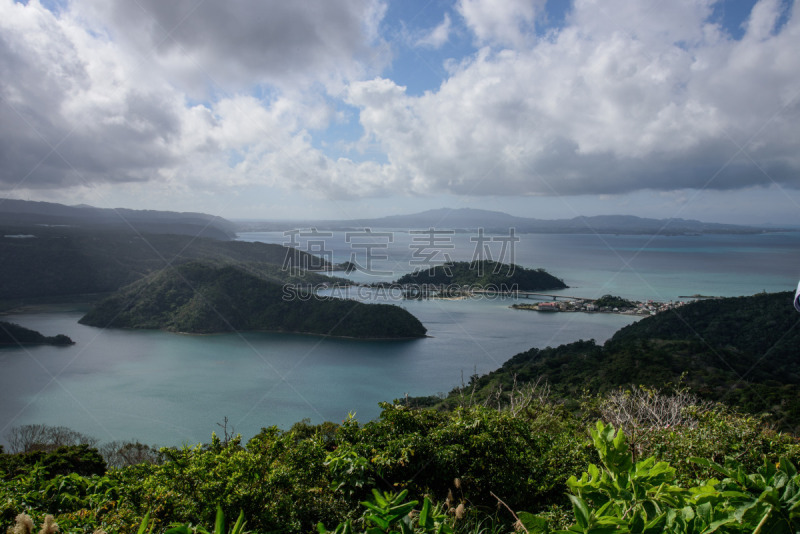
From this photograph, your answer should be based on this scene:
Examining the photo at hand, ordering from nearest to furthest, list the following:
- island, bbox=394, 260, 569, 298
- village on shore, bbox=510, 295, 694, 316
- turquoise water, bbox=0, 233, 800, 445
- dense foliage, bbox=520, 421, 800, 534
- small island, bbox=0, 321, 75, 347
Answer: dense foliage, bbox=520, 421, 800, 534 → turquoise water, bbox=0, 233, 800, 445 → small island, bbox=0, 321, 75, 347 → village on shore, bbox=510, 295, 694, 316 → island, bbox=394, 260, 569, 298

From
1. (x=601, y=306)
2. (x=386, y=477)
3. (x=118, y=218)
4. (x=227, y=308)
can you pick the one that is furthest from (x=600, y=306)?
(x=118, y=218)

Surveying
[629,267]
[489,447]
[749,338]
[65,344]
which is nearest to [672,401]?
[489,447]

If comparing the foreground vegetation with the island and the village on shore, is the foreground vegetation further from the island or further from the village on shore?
the island

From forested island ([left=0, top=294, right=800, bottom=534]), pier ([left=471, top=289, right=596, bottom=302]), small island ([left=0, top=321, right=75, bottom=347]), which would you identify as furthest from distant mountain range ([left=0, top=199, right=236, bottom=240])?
forested island ([left=0, top=294, right=800, bottom=534])

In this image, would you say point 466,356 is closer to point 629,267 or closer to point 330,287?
point 330,287

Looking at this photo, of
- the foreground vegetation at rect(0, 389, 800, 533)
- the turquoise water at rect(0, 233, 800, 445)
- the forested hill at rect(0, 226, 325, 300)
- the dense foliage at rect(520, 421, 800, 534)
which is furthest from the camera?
the forested hill at rect(0, 226, 325, 300)

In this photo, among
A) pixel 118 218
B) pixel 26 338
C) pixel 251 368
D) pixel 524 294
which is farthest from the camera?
pixel 118 218

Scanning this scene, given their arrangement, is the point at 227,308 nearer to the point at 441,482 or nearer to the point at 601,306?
the point at 601,306
